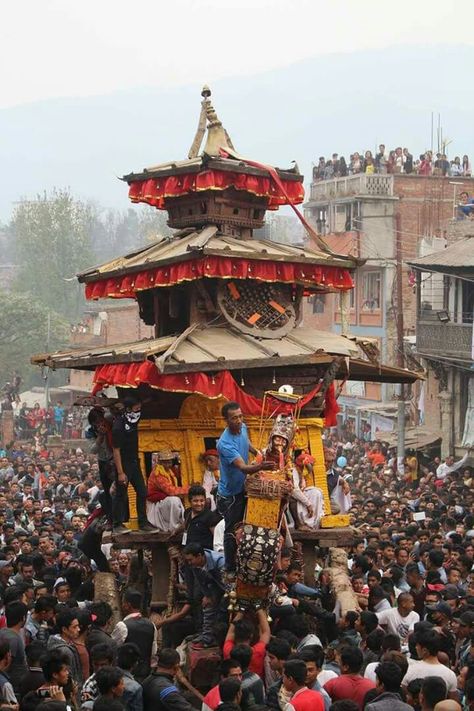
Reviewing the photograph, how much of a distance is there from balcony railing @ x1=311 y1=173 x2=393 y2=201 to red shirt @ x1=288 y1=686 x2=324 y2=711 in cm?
4173

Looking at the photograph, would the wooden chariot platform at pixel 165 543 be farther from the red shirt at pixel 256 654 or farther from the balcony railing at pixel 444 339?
the balcony railing at pixel 444 339

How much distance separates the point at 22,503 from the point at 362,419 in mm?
28030

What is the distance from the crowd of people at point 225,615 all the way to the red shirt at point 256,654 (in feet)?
0.05

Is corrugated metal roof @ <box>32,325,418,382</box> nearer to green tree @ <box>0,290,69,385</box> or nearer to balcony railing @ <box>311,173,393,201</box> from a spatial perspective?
balcony railing @ <box>311,173,393,201</box>

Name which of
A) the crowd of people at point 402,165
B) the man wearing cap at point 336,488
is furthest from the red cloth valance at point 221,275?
the crowd of people at point 402,165

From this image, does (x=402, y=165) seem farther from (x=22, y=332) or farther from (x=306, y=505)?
(x=306, y=505)

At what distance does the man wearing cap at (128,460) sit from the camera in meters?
15.1

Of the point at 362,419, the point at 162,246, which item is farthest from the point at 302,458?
the point at 362,419

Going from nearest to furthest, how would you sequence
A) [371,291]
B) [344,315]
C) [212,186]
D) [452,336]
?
[212,186], [344,315], [452,336], [371,291]

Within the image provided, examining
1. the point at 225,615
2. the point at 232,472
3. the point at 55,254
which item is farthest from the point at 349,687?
the point at 55,254

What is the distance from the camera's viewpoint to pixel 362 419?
49469 millimetres

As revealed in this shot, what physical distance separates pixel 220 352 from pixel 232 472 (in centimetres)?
278

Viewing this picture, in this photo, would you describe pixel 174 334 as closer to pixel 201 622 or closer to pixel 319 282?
pixel 319 282

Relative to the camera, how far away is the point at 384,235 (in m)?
50.3
